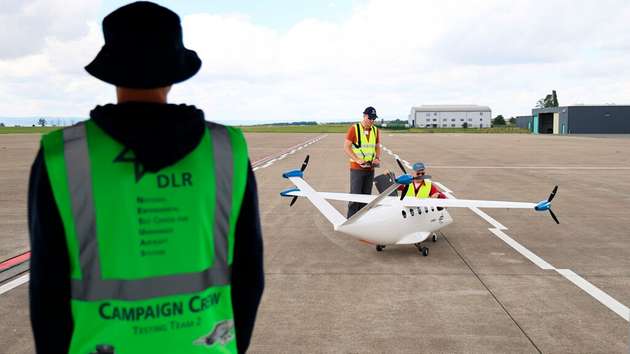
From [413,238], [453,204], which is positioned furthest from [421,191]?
[413,238]

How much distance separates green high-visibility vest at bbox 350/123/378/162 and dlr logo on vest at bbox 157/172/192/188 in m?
7.80

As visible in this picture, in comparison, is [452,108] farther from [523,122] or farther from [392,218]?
[392,218]

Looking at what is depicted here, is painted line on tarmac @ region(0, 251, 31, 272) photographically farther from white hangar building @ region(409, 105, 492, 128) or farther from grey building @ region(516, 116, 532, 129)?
white hangar building @ region(409, 105, 492, 128)

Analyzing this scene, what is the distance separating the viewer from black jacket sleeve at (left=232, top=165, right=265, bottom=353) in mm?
1830

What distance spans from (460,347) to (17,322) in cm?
460

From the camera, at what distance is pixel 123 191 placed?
60.9 inches

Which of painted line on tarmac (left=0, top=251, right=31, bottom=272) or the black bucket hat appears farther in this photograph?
painted line on tarmac (left=0, top=251, right=31, bottom=272)

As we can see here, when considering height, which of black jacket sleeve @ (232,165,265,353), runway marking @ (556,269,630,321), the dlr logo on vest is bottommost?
runway marking @ (556,269,630,321)

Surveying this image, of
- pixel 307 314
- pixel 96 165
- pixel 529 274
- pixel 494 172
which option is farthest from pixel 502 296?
pixel 494 172

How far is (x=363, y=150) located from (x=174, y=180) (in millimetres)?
7827

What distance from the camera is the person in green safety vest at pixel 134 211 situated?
153cm

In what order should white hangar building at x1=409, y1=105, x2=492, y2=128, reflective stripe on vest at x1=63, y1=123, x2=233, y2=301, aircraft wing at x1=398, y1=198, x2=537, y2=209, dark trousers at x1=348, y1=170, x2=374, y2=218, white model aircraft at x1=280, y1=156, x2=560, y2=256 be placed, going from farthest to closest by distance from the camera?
white hangar building at x1=409, y1=105, x2=492, y2=128, dark trousers at x1=348, y1=170, x2=374, y2=218, aircraft wing at x1=398, y1=198, x2=537, y2=209, white model aircraft at x1=280, y1=156, x2=560, y2=256, reflective stripe on vest at x1=63, y1=123, x2=233, y2=301

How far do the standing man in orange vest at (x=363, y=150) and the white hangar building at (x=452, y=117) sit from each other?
14878 centimetres

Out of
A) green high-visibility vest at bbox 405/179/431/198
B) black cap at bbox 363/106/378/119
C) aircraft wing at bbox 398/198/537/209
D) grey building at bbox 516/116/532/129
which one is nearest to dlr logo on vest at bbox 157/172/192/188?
aircraft wing at bbox 398/198/537/209
